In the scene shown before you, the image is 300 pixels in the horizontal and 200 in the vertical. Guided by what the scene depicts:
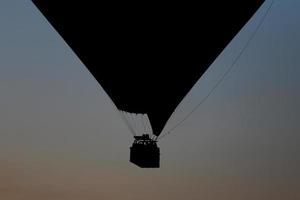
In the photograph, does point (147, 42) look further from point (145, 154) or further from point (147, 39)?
point (145, 154)

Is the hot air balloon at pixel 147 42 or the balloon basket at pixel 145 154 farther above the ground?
the hot air balloon at pixel 147 42

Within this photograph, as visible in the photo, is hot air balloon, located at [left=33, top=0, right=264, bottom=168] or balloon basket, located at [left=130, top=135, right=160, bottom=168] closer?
hot air balloon, located at [left=33, top=0, right=264, bottom=168]

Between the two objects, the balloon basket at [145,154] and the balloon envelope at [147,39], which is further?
the balloon basket at [145,154]

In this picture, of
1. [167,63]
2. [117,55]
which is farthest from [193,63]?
[117,55]

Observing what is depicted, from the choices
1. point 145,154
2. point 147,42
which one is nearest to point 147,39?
point 147,42

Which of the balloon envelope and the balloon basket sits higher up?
the balloon envelope
